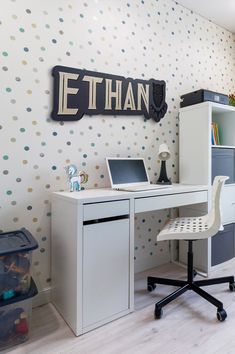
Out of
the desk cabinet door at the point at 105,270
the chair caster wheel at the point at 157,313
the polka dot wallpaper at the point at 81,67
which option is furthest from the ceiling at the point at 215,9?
the chair caster wheel at the point at 157,313

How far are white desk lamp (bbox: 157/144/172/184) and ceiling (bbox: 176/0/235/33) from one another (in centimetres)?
152

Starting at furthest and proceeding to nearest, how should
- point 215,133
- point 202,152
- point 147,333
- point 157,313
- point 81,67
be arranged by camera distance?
point 215,133
point 202,152
point 81,67
point 157,313
point 147,333

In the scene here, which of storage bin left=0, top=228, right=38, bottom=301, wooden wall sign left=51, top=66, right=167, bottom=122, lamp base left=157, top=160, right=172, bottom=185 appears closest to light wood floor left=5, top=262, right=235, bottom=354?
storage bin left=0, top=228, right=38, bottom=301

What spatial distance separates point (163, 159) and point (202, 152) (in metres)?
0.35

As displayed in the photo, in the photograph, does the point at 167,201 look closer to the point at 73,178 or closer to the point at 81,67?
the point at 73,178

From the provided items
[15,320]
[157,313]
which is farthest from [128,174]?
[15,320]

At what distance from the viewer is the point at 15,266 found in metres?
1.36

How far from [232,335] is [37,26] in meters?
2.29

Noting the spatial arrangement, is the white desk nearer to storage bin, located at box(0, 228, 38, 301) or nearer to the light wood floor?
the light wood floor

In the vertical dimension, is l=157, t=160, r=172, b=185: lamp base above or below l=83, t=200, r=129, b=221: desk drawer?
above

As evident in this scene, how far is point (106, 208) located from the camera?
154cm

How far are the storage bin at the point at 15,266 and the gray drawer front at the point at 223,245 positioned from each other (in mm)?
1624

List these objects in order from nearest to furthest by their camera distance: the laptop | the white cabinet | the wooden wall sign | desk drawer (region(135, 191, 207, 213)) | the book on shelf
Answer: the white cabinet < desk drawer (region(135, 191, 207, 213)) < the wooden wall sign < the laptop < the book on shelf

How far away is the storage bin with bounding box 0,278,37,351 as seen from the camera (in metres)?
1.36
